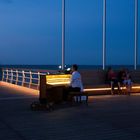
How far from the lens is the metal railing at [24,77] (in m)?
21.2

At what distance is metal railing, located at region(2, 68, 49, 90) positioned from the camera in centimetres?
2121

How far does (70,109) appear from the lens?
13492 millimetres

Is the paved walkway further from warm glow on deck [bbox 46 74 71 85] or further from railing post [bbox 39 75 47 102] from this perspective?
warm glow on deck [bbox 46 74 71 85]

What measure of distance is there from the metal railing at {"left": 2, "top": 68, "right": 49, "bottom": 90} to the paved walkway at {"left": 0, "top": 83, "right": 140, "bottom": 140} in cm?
617

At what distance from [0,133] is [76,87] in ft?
19.8

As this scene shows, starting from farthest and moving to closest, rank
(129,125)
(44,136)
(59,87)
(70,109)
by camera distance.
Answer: (59,87) < (70,109) < (129,125) < (44,136)

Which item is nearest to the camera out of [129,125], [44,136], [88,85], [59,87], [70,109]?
[44,136]

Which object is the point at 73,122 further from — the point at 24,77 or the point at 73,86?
the point at 24,77

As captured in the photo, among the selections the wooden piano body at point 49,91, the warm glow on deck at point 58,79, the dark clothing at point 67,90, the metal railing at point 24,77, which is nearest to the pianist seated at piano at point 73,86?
the dark clothing at point 67,90

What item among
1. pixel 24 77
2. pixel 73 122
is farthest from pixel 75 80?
pixel 24 77

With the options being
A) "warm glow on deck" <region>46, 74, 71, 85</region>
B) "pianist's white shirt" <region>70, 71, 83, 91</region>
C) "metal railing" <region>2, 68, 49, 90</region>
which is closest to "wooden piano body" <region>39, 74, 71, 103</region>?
"pianist's white shirt" <region>70, 71, 83, 91</region>

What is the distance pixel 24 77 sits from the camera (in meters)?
23.1

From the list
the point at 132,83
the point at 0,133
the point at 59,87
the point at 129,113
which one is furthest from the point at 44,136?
the point at 132,83

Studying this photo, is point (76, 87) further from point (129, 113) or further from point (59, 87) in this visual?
point (129, 113)
